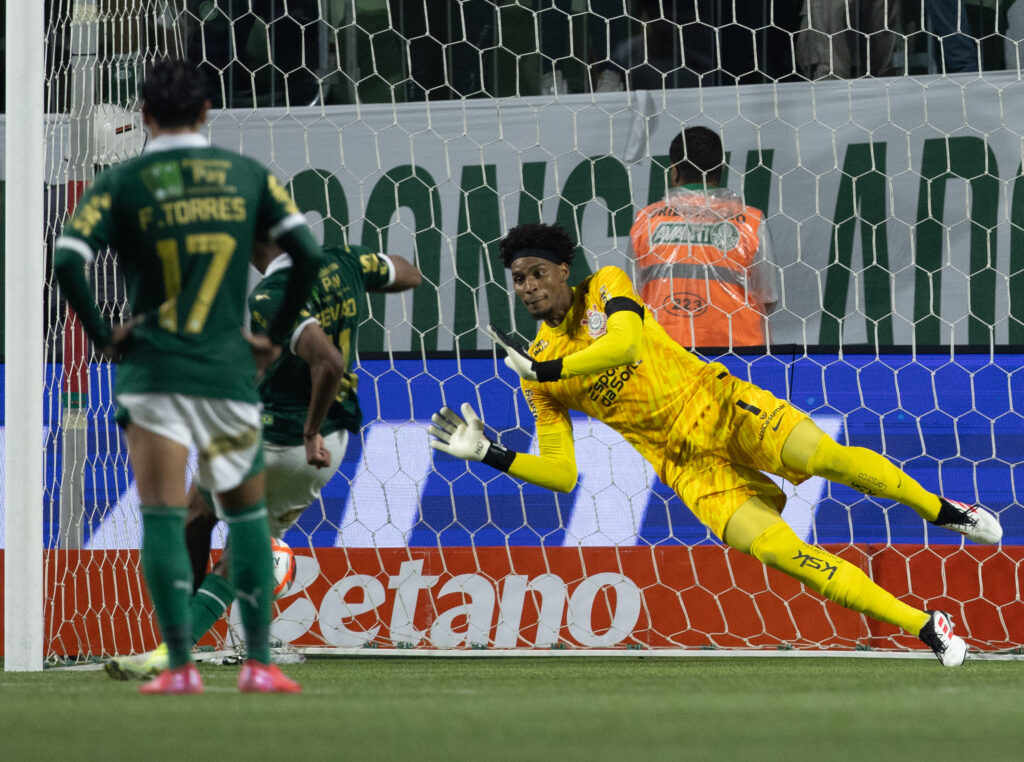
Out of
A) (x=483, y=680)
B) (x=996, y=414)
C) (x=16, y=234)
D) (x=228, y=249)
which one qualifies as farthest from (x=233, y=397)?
(x=996, y=414)

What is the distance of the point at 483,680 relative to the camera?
13.0 ft

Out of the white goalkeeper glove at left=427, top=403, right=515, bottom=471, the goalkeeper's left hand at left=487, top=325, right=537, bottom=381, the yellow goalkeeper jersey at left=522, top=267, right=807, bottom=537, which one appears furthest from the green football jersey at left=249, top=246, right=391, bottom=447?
the yellow goalkeeper jersey at left=522, top=267, right=807, bottom=537

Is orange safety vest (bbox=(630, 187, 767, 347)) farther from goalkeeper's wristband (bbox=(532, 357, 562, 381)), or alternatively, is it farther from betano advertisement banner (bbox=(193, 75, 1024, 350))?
goalkeeper's wristband (bbox=(532, 357, 562, 381))

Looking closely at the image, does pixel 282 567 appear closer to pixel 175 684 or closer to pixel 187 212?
pixel 175 684

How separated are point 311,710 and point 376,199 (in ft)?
14.9

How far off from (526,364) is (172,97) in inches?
85.5

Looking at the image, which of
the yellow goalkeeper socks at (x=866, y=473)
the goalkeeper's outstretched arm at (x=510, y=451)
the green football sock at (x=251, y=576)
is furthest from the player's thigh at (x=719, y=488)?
the green football sock at (x=251, y=576)

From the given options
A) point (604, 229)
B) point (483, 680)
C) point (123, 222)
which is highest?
point (604, 229)

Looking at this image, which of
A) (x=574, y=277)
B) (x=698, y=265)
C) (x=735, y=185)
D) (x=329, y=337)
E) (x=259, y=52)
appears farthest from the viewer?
(x=259, y=52)

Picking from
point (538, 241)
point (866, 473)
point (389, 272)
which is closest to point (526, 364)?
point (538, 241)

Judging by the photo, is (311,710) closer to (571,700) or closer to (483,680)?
(571,700)

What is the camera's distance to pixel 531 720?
8.20 ft

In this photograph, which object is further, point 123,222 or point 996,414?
point 996,414

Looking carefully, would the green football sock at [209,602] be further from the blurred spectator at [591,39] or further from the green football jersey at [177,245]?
the blurred spectator at [591,39]
